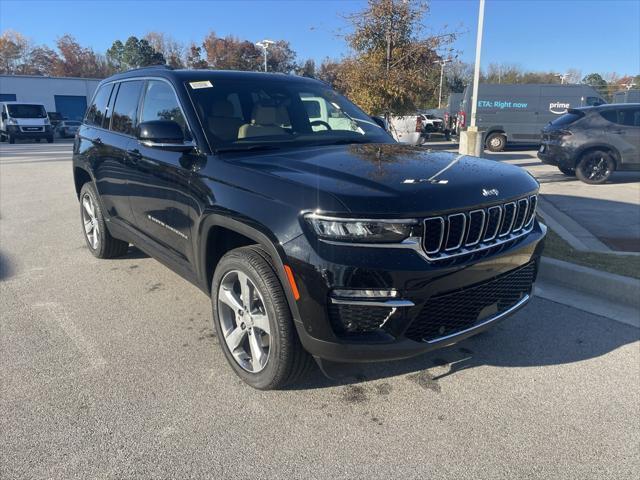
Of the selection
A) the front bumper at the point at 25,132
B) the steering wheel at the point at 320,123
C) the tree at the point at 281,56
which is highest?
the tree at the point at 281,56

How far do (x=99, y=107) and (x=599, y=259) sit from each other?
536 centimetres

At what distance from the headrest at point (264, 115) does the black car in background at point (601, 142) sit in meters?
9.37

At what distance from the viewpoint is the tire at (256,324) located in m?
2.68

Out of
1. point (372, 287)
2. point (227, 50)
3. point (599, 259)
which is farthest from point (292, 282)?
point (227, 50)

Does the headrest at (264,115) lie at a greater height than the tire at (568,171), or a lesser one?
greater

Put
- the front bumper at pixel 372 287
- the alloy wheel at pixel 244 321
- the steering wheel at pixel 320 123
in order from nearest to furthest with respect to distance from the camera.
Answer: the front bumper at pixel 372 287
the alloy wheel at pixel 244 321
the steering wheel at pixel 320 123

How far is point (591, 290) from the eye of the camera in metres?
4.60

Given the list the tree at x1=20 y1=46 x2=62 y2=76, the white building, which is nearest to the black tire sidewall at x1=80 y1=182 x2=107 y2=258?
Answer: the white building

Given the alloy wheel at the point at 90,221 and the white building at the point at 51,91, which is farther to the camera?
the white building at the point at 51,91

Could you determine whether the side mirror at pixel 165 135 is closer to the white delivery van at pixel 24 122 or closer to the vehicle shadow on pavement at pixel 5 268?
the vehicle shadow on pavement at pixel 5 268

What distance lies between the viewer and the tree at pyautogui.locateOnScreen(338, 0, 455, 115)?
9633 mm

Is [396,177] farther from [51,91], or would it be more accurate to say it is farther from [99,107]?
[51,91]

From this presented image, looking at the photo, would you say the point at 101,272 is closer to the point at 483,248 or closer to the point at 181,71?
the point at 181,71

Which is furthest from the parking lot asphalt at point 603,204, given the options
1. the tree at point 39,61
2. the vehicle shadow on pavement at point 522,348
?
the tree at point 39,61
